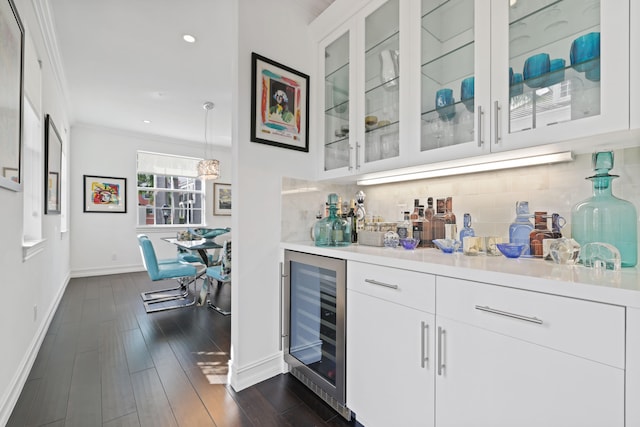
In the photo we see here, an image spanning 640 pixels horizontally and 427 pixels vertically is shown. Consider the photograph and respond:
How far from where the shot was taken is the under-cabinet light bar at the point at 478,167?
4.29 feet

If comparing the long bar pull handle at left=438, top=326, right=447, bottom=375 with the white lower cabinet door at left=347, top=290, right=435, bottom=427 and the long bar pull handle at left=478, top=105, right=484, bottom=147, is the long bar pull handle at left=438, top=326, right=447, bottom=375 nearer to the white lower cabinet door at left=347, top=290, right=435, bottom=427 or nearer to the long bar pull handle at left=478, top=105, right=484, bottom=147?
the white lower cabinet door at left=347, top=290, right=435, bottom=427

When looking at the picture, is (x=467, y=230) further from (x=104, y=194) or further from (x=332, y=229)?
(x=104, y=194)

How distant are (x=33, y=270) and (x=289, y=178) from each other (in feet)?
7.16

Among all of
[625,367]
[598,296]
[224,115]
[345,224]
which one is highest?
[224,115]

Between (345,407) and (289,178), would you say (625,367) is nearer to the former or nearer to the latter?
(345,407)

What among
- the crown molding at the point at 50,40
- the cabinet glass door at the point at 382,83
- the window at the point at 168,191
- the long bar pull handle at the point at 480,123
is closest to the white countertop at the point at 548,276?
A: the long bar pull handle at the point at 480,123

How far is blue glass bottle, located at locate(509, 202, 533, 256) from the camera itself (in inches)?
53.5

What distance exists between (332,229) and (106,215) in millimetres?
5451

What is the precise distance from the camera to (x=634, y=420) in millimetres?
706

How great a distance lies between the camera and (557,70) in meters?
1.13

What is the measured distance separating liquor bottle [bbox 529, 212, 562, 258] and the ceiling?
2101mm

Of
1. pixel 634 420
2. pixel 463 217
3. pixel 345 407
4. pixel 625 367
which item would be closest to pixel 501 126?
pixel 463 217

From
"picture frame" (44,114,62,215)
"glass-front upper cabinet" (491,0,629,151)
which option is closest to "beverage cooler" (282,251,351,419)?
"glass-front upper cabinet" (491,0,629,151)

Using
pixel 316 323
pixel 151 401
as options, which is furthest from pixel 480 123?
pixel 151 401
